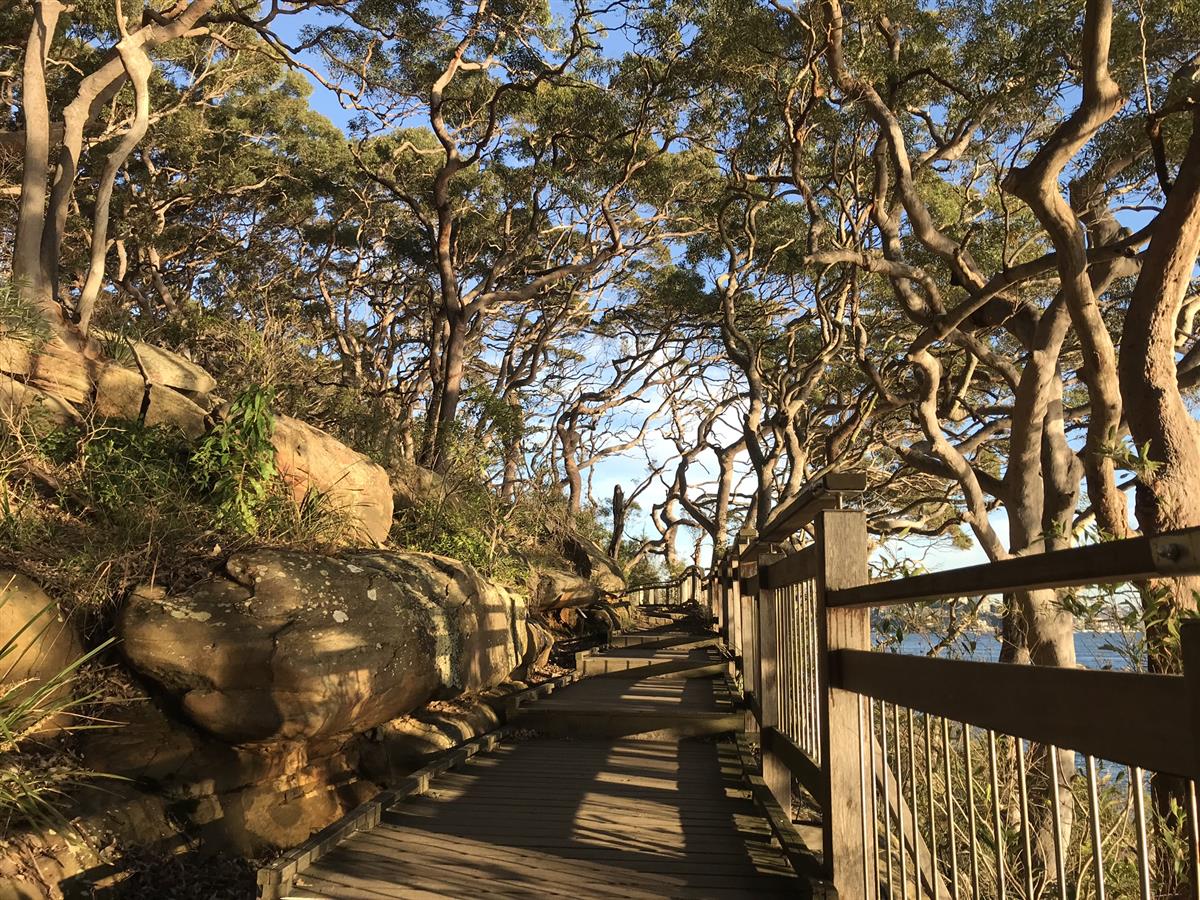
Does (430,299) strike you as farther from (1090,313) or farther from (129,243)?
(1090,313)

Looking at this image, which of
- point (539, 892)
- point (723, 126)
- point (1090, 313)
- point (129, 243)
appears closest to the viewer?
point (539, 892)

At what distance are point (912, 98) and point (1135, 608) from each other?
29.8 ft

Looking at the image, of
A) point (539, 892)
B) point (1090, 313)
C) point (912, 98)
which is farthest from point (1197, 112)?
point (539, 892)

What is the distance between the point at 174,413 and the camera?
7.21 m

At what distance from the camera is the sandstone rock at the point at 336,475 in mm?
7367

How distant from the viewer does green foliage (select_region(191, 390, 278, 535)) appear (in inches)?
253

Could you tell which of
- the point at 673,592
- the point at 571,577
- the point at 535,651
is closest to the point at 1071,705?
the point at 535,651

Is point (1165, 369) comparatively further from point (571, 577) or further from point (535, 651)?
point (571, 577)

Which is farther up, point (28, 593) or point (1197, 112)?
point (1197, 112)

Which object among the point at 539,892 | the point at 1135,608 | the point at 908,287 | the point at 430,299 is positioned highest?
the point at 430,299

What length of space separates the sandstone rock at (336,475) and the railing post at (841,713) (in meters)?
5.26

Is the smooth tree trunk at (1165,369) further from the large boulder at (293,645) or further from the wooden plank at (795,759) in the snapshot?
the large boulder at (293,645)

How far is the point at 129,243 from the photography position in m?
16.5

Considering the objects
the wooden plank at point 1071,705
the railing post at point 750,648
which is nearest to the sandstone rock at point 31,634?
the railing post at point 750,648
